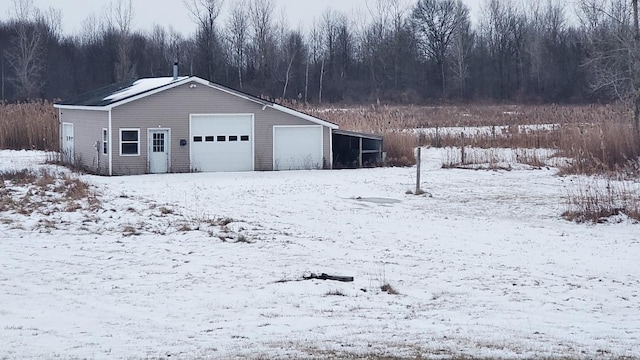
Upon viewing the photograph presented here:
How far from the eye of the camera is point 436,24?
79375mm

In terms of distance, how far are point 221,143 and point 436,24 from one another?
2013 inches

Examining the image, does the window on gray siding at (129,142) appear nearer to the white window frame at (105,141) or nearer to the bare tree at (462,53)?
the white window frame at (105,141)

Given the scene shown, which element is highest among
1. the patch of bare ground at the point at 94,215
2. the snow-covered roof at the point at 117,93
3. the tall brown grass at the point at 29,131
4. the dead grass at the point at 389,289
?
the snow-covered roof at the point at 117,93

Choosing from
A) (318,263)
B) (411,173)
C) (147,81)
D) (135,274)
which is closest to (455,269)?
(318,263)

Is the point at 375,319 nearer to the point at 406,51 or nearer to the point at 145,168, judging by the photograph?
the point at 145,168

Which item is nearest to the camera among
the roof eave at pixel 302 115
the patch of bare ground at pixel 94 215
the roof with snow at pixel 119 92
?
the patch of bare ground at pixel 94 215

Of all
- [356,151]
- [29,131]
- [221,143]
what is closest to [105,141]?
[221,143]

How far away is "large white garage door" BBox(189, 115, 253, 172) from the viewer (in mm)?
31516

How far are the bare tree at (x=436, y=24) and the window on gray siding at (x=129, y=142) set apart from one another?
50.9 metres

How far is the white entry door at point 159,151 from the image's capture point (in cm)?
3083

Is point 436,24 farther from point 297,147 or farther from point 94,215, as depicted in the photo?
point 94,215

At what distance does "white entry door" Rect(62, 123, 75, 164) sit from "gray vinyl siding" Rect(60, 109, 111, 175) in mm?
402

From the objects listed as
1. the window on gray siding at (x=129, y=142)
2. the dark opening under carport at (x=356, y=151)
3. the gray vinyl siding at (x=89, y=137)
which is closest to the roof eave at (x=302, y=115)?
the dark opening under carport at (x=356, y=151)

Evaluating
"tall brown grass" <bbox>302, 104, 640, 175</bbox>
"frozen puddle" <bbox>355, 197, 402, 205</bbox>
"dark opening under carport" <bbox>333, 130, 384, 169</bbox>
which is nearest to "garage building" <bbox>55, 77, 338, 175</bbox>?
"dark opening under carport" <bbox>333, 130, 384, 169</bbox>
